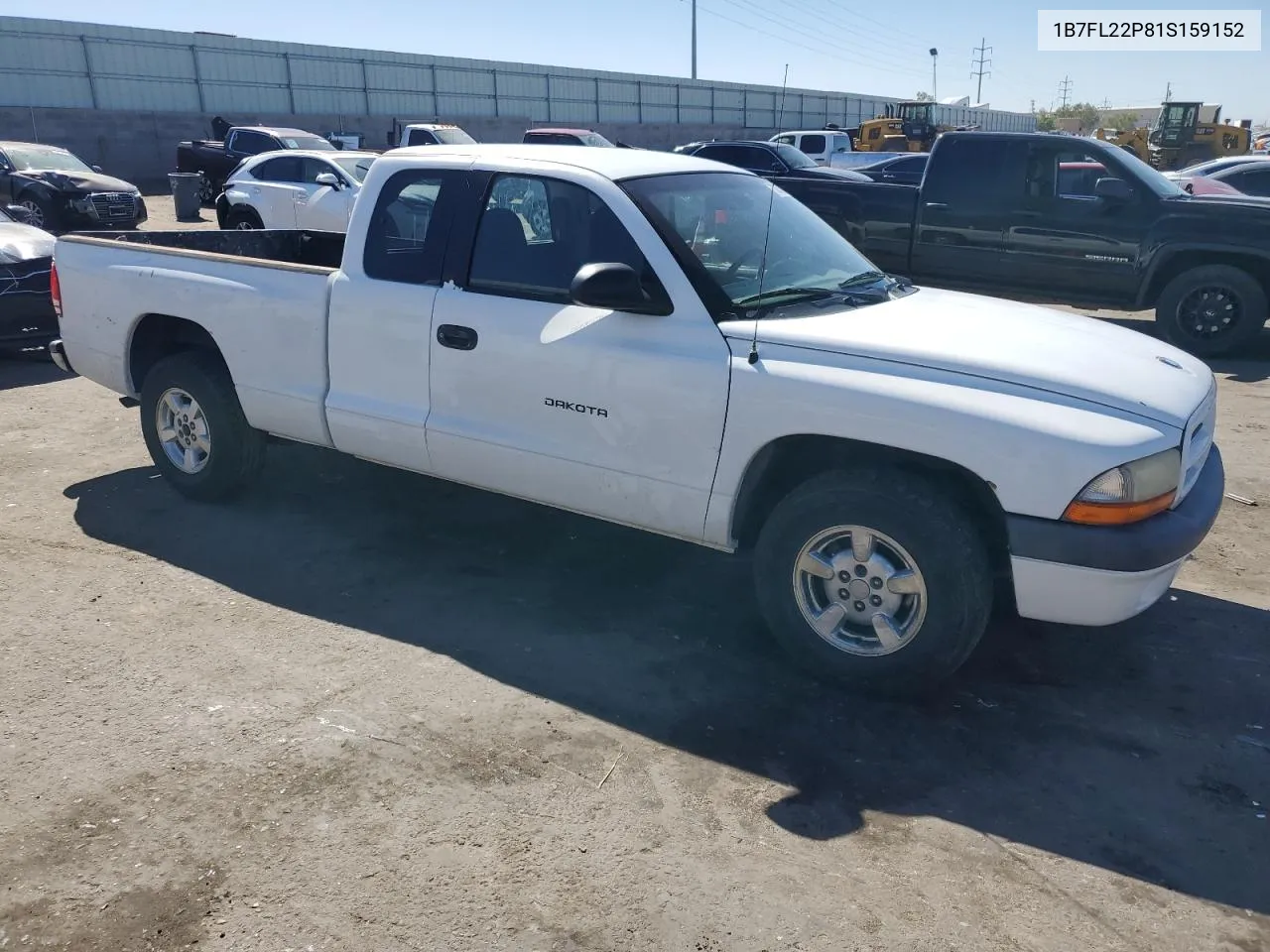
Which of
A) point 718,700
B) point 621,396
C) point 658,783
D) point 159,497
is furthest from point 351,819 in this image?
point 159,497

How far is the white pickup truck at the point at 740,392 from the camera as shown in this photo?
11.7 ft

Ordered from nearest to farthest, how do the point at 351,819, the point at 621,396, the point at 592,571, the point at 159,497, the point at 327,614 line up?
1. the point at 351,819
2. the point at 621,396
3. the point at 327,614
4. the point at 592,571
5. the point at 159,497

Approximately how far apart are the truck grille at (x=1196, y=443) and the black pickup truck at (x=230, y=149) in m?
20.7

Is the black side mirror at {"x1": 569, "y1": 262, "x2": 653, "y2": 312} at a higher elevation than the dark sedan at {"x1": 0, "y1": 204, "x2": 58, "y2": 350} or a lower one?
higher

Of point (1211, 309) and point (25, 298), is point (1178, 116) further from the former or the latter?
point (25, 298)

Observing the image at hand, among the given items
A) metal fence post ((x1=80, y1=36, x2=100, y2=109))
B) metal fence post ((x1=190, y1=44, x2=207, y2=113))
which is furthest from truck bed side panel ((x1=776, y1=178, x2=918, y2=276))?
metal fence post ((x1=190, y1=44, x2=207, y2=113))

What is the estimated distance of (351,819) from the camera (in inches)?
128

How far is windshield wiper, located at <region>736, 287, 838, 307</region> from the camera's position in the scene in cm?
420

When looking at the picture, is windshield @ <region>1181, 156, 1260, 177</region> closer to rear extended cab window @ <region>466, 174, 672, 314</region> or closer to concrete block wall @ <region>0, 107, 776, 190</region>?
rear extended cab window @ <region>466, 174, 672, 314</region>

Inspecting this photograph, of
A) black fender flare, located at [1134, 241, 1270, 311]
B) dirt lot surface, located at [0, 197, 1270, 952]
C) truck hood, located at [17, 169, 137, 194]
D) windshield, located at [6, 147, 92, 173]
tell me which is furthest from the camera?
windshield, located at [6, 147, 92, 173]

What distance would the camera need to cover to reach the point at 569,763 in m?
3.55

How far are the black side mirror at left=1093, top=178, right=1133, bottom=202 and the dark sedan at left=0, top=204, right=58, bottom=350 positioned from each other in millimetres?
9409

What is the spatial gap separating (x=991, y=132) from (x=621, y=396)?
8.23m

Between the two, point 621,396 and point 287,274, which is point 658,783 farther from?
point 287,274
